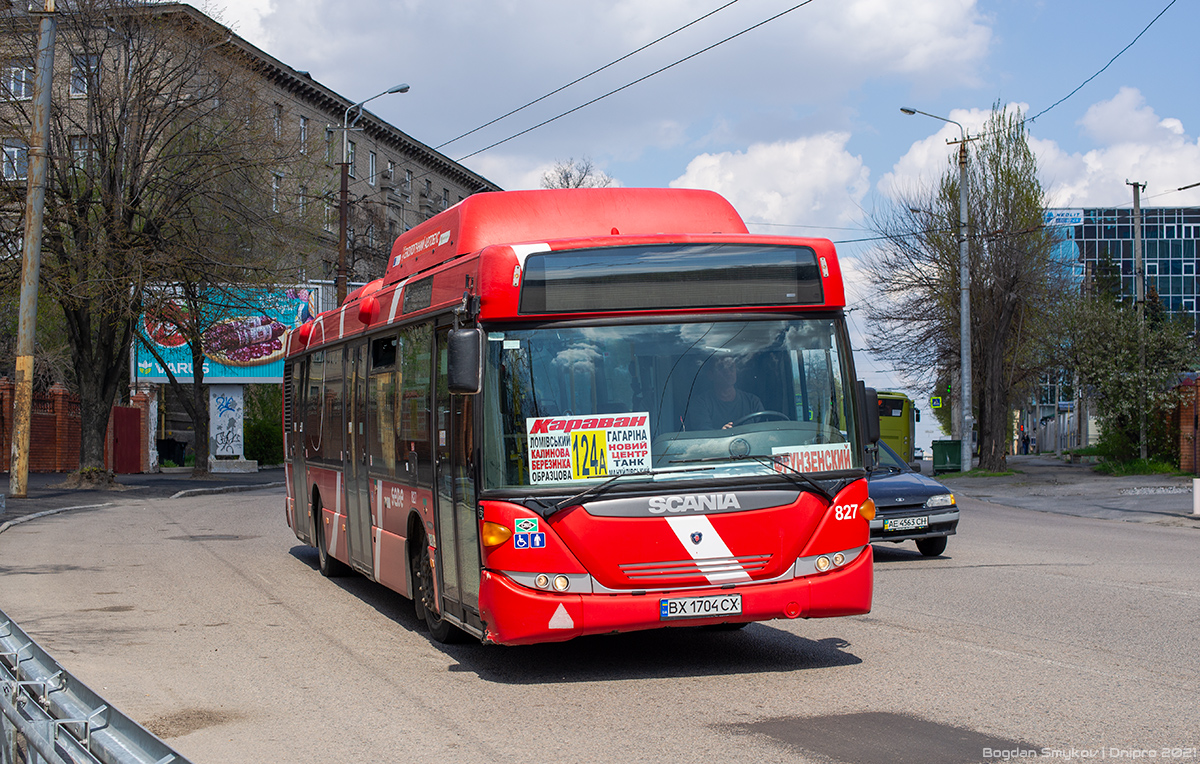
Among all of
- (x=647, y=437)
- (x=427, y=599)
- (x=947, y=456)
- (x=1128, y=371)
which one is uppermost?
(x=1128, y=371)

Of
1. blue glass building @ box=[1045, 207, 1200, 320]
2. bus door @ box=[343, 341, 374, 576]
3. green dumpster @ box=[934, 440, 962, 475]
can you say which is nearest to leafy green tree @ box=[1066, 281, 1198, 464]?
green dumpster @ box=[934, 440, 962, 475]

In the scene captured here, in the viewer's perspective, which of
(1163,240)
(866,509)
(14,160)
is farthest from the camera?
(1163,240)

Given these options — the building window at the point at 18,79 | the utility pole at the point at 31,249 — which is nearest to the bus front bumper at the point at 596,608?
the utility pole at the point at 31,249

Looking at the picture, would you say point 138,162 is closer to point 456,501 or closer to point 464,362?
point 456,501

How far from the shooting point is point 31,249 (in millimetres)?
22766

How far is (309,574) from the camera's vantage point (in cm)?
1359

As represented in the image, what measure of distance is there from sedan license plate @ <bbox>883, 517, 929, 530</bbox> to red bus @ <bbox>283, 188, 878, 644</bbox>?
6.47 metres

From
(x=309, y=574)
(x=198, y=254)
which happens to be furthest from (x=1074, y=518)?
(x=198, y=254)

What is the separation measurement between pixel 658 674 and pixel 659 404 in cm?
169

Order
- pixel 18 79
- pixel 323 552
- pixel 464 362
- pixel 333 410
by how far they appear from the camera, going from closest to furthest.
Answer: pixel 464 362 → pixel 333 410 → pixel 323 552 → pixel 18 79

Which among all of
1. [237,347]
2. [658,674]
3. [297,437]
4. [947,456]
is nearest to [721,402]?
[658,674]

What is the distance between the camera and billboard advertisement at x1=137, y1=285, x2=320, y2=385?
3900cm

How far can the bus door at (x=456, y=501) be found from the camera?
7551 millimetres

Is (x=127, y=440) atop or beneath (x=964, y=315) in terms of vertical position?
beneath
